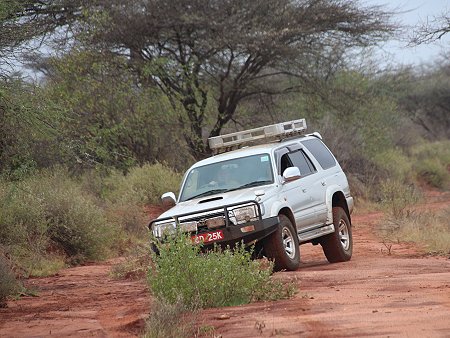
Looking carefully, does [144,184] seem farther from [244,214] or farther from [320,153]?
A: [244,214]

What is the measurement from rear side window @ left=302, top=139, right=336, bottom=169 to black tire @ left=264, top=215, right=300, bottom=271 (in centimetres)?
201

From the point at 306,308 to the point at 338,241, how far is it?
18.3 ft

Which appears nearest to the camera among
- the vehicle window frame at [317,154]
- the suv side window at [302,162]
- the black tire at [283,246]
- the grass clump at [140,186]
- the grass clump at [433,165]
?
the black tire at [283,246]

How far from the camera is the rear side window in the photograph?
14.6 metres

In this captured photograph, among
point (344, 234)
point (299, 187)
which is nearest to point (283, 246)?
point (299, 187)

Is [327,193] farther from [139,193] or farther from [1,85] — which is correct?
[139,193]

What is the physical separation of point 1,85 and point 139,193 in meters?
11.0

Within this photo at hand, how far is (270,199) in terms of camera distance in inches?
493

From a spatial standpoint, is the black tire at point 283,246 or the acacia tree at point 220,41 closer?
the black tire at point 283,246

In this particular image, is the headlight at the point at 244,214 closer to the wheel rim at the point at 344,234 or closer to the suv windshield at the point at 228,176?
the suv windshield at the point at 228,176

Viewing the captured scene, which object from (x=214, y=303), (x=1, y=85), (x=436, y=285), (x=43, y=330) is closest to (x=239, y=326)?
(x=214, y=303)

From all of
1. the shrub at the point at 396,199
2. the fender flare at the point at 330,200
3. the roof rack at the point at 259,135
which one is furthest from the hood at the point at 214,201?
the shrub at the point at 396,199

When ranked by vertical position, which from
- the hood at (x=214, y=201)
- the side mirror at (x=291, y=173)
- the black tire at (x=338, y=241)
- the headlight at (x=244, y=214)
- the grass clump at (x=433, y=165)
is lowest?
the grass clump at (x=433, y=165)

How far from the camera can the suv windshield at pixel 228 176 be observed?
13.2 m
